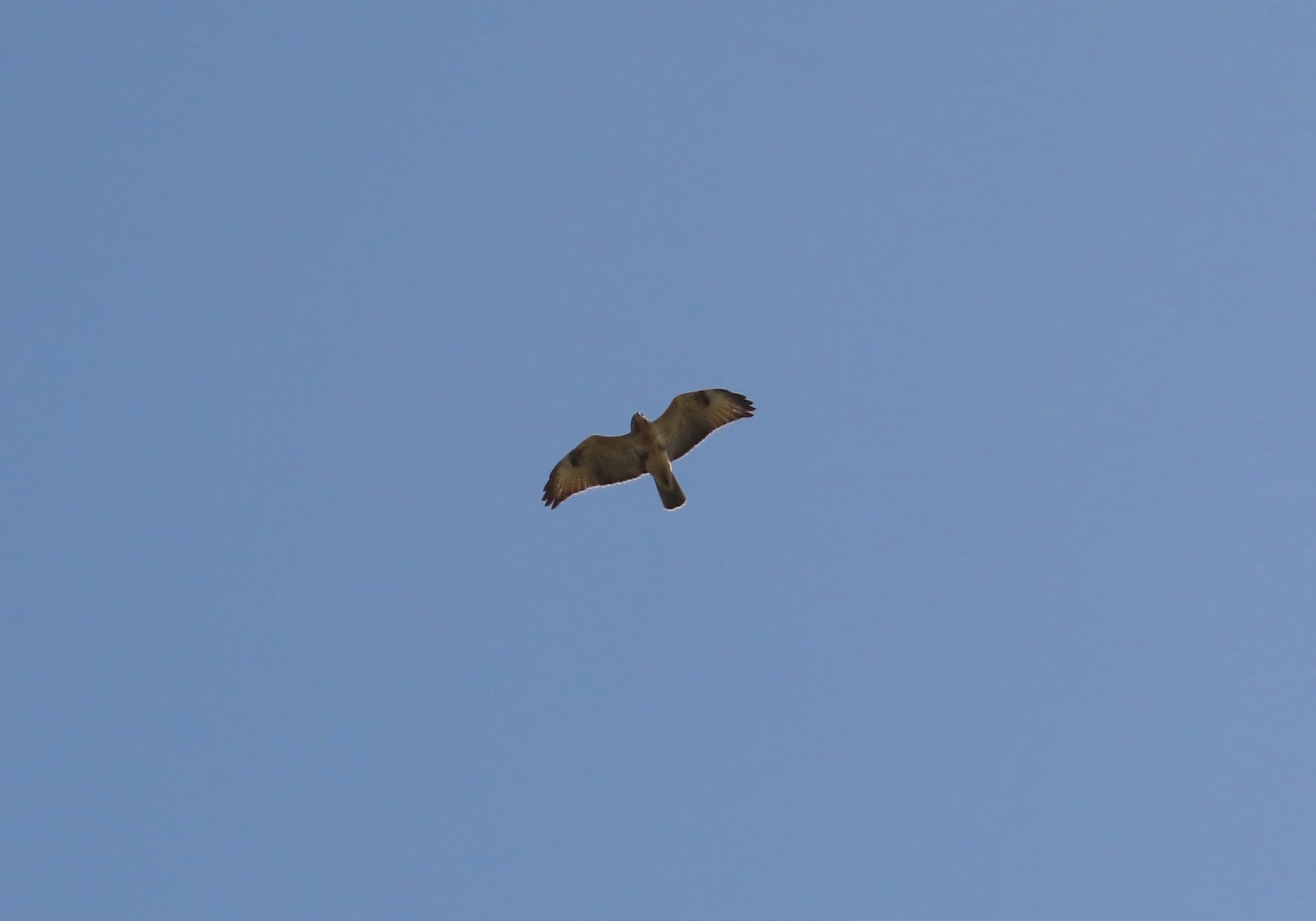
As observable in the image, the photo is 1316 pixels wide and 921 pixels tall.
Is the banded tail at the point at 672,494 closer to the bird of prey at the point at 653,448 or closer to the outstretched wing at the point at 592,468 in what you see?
the bird of prey at the point at 653,448

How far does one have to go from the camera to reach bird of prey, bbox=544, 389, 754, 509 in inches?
978

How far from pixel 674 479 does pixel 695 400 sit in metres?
1.07

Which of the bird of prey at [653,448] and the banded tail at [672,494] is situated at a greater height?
the bird of prey at [653,448]

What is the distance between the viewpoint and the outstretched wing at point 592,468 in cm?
2519

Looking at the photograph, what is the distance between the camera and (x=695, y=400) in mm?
25031

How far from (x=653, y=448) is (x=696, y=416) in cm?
74

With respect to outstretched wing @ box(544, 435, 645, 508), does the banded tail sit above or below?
below

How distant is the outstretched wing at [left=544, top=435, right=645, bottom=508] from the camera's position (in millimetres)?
25188

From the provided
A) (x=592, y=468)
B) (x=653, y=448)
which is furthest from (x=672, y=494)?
(x=592, y=468)

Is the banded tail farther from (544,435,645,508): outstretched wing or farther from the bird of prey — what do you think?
(544,435,645,508): outstretched wing

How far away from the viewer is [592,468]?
2553 centimetres

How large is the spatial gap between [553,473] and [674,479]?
174 centimetres

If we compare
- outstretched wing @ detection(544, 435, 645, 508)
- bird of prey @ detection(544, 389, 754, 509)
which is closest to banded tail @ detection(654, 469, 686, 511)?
bird of prey @ detection(544, 389, 754, 509)

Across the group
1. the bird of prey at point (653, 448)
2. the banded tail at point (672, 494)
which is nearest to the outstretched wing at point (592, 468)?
the bird of prey at point (653, 448)
